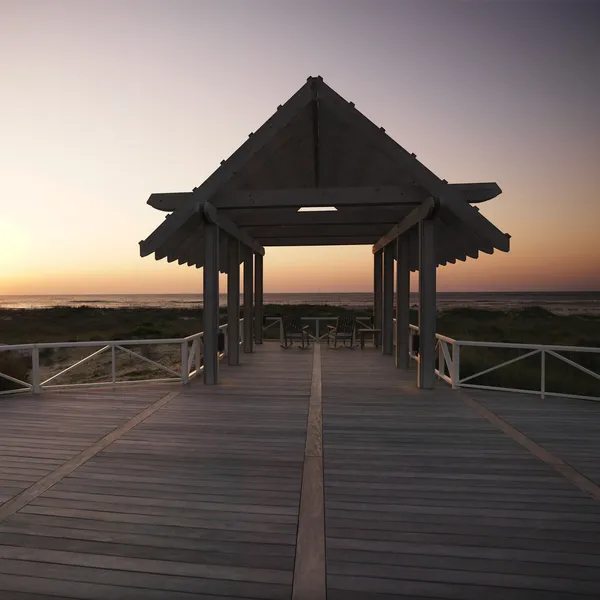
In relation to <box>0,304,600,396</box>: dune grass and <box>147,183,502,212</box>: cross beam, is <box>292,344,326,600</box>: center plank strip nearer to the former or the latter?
<box>147,183,502,212</box>: cross beam

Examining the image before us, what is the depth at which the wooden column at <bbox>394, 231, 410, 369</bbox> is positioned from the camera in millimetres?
7695

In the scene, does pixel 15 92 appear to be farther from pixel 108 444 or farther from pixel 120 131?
pixel 108 444

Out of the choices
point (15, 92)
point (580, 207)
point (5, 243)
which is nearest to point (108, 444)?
point (15, 92)

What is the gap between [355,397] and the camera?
5555mm

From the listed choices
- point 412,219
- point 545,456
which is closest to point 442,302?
point 412,219

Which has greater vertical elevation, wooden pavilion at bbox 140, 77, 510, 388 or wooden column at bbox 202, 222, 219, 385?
wooden pavilion at bbox 140, 77, 510, 388

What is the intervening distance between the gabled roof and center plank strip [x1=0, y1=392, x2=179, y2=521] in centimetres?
245

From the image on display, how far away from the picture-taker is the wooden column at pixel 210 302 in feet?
20.7

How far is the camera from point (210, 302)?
20.8 feet

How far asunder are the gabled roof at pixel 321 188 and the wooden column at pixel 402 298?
1.93 ft

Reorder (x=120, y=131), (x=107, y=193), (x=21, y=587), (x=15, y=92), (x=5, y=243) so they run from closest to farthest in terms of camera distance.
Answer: (x=21, y=587), (x=15, y=92), (x=120, y=131), (x=107, y=193), (x=5, y=243)

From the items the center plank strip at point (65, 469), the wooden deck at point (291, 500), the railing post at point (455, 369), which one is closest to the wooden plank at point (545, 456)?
the wooden deck at point (291, 500)

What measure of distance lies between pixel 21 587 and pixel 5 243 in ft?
76.6

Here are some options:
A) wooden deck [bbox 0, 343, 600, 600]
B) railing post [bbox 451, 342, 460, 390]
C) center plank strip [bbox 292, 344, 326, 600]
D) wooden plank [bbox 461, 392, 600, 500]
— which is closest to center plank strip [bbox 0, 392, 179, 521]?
wooden deck [bbox 0, 343, 600, 600]
